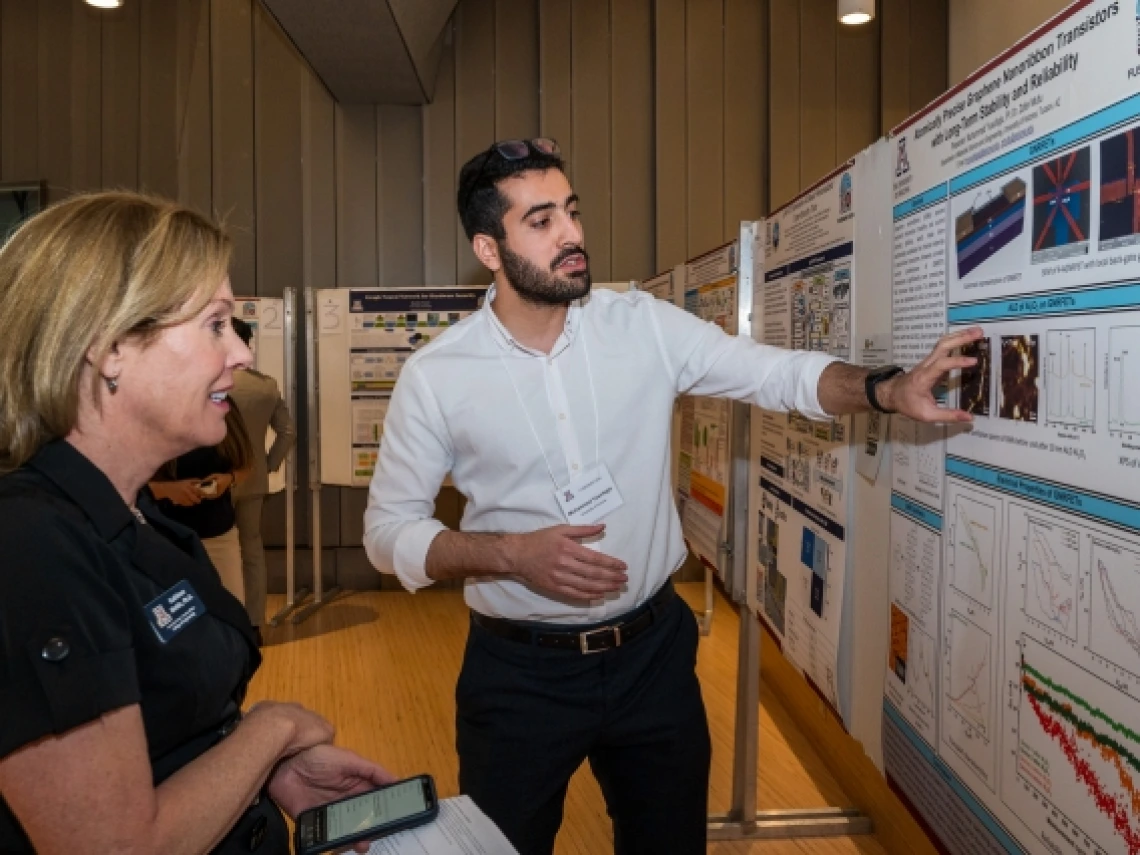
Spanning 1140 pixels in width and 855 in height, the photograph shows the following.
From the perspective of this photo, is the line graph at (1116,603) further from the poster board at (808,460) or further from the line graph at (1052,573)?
the poster board at (808,460)

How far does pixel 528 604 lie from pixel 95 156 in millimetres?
5527

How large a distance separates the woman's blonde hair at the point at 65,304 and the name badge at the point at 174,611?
21 centimetres

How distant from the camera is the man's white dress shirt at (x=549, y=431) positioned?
1770mm

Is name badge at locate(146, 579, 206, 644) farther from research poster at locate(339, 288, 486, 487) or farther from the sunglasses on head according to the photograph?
Result: research poster at locate(339, 288, 486, 487)

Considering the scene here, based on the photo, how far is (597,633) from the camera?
1.72m

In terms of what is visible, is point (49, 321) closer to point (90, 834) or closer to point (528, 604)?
point (90, 834)

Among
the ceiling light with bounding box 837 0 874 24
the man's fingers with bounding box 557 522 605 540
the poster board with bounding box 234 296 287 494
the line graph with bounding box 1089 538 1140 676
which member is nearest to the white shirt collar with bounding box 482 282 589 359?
the man's fingers with bounding box 557 522 605 540

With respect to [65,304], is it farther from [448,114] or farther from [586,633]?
[448,114]

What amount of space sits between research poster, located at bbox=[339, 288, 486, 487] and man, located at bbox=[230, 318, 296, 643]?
0.82 metres

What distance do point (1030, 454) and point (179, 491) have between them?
2.77 meters

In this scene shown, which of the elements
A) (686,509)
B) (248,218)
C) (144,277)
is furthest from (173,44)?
(144,277)

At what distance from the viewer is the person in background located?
9.87 ft

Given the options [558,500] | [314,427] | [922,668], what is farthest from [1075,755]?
[314,427]

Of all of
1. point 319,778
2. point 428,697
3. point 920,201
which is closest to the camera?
point 319,778
